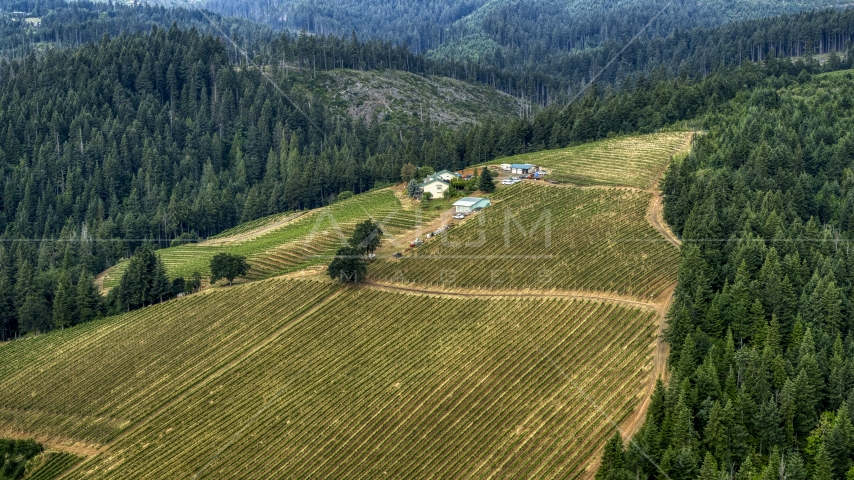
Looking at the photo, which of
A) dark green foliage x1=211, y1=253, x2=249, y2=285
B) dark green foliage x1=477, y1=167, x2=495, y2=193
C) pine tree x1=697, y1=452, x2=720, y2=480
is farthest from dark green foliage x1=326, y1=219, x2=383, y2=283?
pine tree x1=697, y1=452, x2=720, y2=480

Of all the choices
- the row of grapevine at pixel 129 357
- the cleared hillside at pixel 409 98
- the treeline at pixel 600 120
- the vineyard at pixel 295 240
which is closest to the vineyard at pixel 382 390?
the row of grapevine at pixel 129 357

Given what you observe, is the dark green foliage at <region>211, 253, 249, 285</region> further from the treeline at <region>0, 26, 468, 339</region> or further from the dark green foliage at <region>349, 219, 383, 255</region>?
the treeline at <region>0, 26, 468, 339</region>

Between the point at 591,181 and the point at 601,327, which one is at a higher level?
the point at 591,181

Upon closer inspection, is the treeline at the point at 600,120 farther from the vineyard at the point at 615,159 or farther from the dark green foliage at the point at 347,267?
the dark green foliage at the point at 347,267

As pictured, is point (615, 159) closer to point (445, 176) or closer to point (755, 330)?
point (445, 176)

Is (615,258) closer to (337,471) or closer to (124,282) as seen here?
(337,471)

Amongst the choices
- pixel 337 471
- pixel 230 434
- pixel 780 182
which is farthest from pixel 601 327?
pixel 780 182

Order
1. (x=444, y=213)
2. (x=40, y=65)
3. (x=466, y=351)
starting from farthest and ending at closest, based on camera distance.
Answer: (x=40, y=65) → (x=444, y=213) → (x=466, y=351)
